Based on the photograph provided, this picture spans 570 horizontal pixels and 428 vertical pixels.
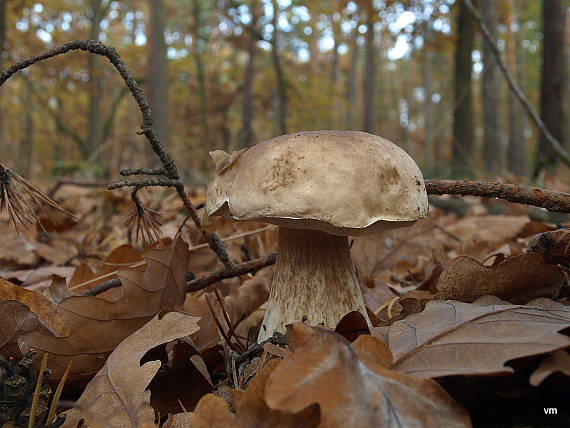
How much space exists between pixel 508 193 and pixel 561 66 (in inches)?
158

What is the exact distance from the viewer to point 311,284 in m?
1.21

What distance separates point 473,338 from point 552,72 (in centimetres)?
448

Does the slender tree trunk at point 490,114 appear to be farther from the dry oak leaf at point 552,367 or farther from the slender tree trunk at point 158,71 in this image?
the dry oak leaf at point 552,367

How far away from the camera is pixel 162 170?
1239 mm

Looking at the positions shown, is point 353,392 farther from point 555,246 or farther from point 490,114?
point 490,114

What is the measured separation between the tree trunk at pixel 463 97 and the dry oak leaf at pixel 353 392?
618 centimetres

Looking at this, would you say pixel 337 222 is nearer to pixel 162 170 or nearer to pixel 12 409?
pixel 162 170

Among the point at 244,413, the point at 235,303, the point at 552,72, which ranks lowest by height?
the point at 235,303

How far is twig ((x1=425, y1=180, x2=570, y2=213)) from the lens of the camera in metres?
1.07

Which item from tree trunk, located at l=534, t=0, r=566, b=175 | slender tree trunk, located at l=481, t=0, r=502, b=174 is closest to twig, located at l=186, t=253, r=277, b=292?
tree trunk, located at l=534, t=0, r=566, b=175

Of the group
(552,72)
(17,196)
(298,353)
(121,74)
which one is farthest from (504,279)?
(552,72)

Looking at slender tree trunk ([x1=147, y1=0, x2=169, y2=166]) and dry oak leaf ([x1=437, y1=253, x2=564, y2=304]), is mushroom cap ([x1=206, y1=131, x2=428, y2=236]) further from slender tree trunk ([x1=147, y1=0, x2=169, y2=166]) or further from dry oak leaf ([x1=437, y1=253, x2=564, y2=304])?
slender tree trunk ([x1=147, y1=0, x2=169, y2=166])

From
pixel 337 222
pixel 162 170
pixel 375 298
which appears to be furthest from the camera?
pixel 375 298

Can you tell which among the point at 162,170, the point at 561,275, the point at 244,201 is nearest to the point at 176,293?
the point at 162,170
